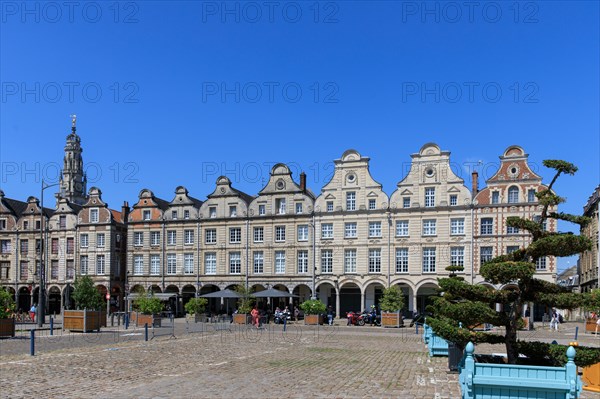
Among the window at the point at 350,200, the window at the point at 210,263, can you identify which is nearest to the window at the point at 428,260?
the window at the point at 350,200

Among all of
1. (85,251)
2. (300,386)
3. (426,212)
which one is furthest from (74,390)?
(85,251)

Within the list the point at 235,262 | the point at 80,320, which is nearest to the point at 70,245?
the point at 235,262

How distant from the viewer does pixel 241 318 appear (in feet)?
128

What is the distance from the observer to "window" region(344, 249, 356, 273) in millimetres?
49531

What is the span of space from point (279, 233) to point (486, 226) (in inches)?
671

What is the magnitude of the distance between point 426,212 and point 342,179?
7390mm

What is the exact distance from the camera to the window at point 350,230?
49.6 meters

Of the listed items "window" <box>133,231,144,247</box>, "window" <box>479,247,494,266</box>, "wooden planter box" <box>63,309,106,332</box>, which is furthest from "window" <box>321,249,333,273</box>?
"wooden planter box" <box>63,309,106,332</box>

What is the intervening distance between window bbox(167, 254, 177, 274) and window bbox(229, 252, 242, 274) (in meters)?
5.67

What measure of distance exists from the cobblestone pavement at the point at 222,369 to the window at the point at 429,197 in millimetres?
24290

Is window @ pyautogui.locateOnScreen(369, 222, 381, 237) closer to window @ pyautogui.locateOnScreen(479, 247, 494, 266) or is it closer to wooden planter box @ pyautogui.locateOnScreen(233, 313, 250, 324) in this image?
window @ pyautogui.locateOnScreen(479, 247, 494, 266)

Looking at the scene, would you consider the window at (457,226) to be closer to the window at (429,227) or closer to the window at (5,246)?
the window at (429,227)

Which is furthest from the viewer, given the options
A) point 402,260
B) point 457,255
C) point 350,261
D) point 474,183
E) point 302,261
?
point 302,261

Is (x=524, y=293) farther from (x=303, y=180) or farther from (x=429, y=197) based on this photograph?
(x=303, y=180)
